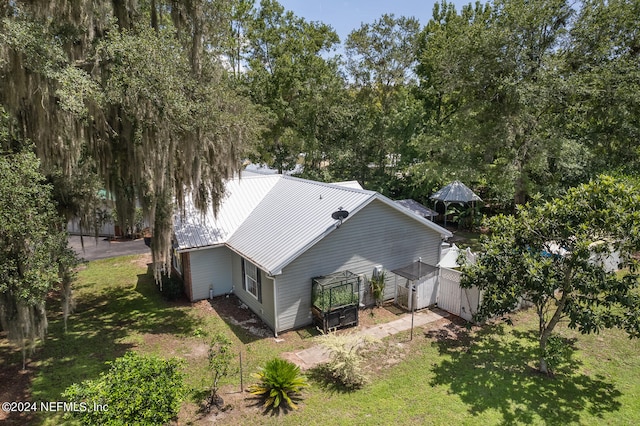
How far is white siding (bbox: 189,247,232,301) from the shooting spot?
44.6 ft

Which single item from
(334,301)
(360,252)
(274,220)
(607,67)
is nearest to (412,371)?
(334,301)

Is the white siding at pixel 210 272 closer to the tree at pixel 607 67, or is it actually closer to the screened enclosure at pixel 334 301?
the screened enclosure at pixel 334 301

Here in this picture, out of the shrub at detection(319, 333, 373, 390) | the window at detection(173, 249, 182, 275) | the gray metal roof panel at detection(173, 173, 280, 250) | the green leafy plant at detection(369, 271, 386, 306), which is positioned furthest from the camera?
the window at detection(173, 249, 182, 275)

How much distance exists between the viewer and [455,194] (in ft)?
74.5

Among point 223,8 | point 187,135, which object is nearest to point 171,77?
point 187,135

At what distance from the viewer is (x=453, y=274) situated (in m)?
12.4

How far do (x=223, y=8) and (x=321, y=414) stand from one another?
450 inches

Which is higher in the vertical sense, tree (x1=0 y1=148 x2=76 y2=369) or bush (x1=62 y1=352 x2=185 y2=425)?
tree (x1=0 y1=148 x2=76 y2=369)

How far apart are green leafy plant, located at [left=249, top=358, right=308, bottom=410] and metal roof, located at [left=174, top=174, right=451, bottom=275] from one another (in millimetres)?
2852

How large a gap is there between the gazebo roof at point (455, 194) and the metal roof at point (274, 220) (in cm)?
942

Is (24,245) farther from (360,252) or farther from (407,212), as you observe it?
(407,212)

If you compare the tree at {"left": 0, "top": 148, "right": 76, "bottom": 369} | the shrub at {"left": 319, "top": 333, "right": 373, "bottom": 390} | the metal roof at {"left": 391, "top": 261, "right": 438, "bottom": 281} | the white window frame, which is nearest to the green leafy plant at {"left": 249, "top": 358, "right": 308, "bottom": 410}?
the shrub at {"left": 319, "top": 333, "right": 373, "bottom": 390}

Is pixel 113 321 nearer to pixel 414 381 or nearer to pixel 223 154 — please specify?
pixel 223 154

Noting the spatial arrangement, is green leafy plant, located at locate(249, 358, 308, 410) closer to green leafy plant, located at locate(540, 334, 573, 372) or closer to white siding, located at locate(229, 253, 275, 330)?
white siding, located at locate(229, 253, 275, 330)
